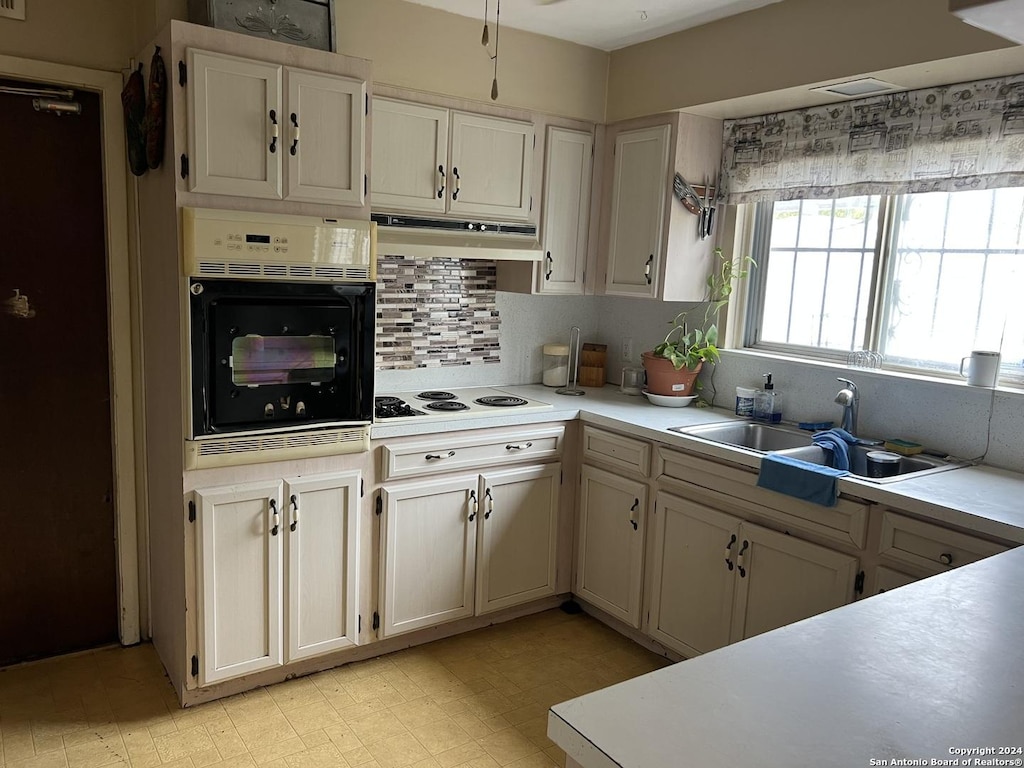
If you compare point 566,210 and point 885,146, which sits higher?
point 885,146

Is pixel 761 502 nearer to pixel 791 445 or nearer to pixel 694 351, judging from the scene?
pixel 791 445

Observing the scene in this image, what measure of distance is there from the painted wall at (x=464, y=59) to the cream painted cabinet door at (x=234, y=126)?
57 cm

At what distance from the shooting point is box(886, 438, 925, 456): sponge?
2.73 meters

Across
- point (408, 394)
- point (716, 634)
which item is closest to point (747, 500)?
point (716, 634)

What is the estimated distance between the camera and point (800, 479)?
2.45m

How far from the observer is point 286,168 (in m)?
2.54

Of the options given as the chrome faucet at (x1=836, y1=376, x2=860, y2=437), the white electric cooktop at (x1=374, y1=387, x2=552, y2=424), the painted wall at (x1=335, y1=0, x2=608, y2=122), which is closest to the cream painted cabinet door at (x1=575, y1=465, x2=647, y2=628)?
the white electric cooktop at (x1=374, y1=387, x2=552, y2=424)

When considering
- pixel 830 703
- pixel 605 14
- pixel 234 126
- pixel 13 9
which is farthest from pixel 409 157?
pixel 830 703

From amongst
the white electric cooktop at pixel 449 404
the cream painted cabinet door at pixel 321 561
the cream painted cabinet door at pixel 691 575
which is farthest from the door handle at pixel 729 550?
the cream painted cabinet door at pixel 321 561

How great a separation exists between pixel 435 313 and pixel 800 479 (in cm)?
178

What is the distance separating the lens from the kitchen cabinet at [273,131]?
2.39m

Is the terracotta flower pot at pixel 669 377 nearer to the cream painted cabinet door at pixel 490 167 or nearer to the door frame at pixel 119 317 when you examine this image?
the cream painted cabinet door at pixel 490 167

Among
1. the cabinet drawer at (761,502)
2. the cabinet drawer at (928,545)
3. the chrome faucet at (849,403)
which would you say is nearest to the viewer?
the cabinet drawer at (928,545)

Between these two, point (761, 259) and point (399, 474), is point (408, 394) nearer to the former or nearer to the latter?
point (399, 474)
